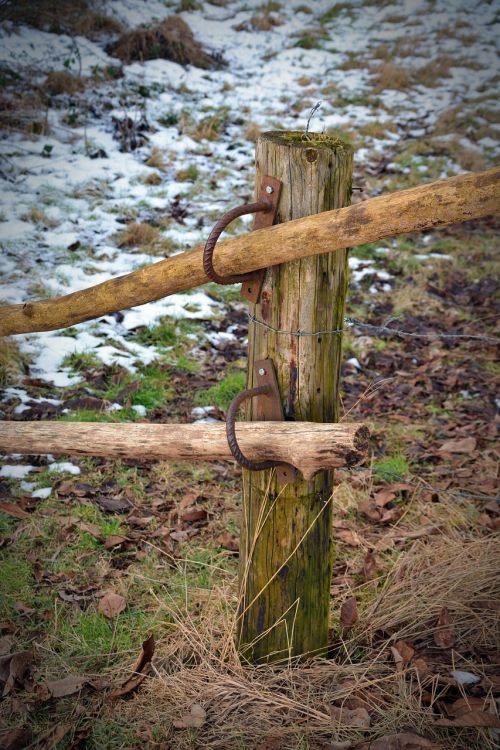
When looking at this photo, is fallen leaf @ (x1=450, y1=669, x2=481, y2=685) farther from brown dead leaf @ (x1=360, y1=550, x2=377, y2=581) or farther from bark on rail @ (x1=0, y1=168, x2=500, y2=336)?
bark on rail @ (x1=0, y1=168, x2=500, y2=336)

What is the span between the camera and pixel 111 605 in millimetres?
2830

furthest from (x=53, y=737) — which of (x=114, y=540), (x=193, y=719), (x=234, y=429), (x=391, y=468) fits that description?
(x=391, y=468)

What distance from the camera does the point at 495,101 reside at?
33.4 feet

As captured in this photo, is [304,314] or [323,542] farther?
[323,542]

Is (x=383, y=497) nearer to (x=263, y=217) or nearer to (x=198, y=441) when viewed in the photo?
(x=198, y=441)

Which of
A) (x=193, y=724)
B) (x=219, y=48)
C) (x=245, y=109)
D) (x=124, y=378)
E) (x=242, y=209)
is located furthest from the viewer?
(x=219, y=48)

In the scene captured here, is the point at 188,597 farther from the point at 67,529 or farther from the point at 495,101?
the point at 495,101

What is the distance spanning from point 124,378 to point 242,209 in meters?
2.79

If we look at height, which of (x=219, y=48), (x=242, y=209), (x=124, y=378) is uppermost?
(x=219, y=48)

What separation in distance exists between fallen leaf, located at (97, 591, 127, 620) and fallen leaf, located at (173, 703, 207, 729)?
2.24 ft

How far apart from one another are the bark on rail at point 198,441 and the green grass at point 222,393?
216 cm

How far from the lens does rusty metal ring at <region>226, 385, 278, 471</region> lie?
75.9 inches

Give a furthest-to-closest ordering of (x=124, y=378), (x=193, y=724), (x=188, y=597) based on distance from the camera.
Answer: (x=124, y=378) < (x=188, y=597) < (x=193, y=724)

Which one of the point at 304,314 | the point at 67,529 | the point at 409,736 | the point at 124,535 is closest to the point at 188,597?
the point at 124,535
